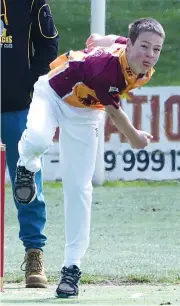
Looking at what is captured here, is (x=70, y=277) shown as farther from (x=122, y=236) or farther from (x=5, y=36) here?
(x=122, y=236)

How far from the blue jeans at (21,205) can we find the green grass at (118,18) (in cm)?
852

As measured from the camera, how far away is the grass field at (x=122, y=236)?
754cm

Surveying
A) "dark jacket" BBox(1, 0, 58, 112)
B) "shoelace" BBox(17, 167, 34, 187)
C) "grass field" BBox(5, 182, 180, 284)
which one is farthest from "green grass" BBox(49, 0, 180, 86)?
"shoelace" BBox(17, 167, 34, 187)

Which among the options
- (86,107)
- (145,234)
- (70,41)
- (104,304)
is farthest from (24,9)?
(70,41)

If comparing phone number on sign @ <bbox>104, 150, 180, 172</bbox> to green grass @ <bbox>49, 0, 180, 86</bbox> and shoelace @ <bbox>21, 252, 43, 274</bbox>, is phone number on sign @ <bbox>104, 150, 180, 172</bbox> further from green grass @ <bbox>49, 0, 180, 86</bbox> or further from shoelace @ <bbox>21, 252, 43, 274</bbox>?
shoelace @ <bbox>21, 252, 43, 274</bbox>

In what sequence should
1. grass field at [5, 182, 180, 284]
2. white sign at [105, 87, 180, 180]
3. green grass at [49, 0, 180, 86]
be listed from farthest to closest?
1. green grass at [49, 0, 180, 86]
2. white sign at [105, 87, 180, 180]
3. grass field at [5, 182, 180, 284]

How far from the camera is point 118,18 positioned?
1616 cm

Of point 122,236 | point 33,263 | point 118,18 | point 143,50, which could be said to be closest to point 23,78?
point 33,263

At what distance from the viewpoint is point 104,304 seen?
5.84 meters

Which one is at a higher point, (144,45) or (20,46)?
(20,46)

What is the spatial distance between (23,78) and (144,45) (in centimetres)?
124

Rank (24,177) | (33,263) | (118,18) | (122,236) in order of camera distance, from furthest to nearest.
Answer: (118,18)
(122,236)
(33,263)
(24,177)

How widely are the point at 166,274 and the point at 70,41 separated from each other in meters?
8.81

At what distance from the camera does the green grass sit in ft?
52.0
